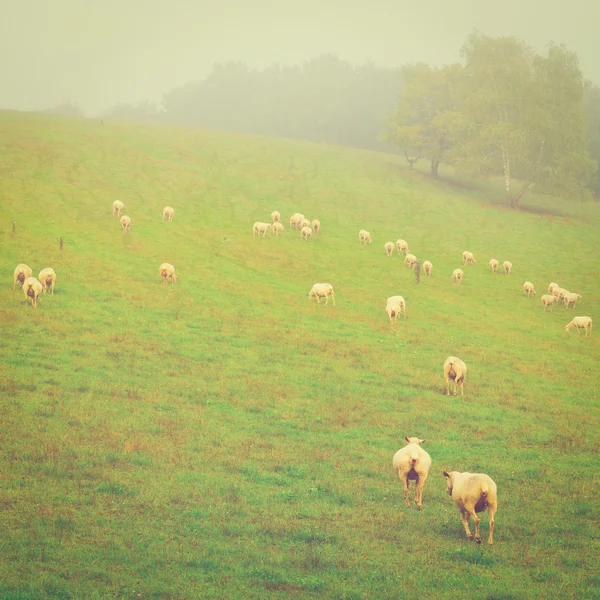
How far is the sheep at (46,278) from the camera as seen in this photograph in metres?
28.7

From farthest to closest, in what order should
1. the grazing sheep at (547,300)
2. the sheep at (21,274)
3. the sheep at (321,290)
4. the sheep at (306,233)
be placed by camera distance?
the sheep at (306,233), the grazing sheep at (547,300), the sheep at (321,290), the sheep at (21,274)

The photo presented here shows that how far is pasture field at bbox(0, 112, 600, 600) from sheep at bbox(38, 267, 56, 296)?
974 mm

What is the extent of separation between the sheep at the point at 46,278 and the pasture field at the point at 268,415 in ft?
3.20

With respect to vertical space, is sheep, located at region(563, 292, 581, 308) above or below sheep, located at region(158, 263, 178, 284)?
above

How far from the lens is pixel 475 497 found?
1200 centimetres

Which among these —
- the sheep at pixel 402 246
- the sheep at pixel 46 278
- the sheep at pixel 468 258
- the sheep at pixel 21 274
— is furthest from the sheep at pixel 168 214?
the sheep at pixel 468 258

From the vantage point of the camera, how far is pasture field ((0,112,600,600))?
10.8 metres

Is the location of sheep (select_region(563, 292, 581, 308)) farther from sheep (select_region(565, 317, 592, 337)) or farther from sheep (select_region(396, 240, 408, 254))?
sheep (select_region(396, 240, 408, 254))

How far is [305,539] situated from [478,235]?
51.8 metres

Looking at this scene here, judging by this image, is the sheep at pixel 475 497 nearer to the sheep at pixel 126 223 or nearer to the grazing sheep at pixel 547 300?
the grazing sheep at pixel 547 300

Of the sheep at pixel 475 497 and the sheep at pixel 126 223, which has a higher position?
the sheep at pixel 126 223

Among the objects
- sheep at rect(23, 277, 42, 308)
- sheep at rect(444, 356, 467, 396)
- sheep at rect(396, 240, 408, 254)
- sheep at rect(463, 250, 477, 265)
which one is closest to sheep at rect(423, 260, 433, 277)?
sheep at rect(396, 240, 408, 254)

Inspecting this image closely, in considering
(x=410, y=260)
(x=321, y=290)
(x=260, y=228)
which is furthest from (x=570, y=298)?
(x=260, y=228)

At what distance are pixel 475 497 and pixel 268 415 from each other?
852 centimetres
